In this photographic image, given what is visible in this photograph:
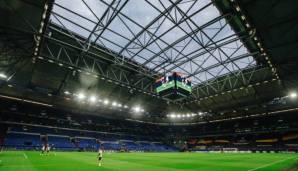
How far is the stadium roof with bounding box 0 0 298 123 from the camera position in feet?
53.7

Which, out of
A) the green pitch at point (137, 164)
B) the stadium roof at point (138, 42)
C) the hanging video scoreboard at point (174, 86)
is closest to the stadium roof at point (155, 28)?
the stadium roof at point (138, 42)

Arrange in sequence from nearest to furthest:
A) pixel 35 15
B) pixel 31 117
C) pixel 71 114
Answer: pixel 35 15, pixel 31 117, pixel 71 114

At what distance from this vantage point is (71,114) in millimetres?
47469

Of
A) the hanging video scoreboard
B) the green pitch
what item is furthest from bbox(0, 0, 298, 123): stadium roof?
the green pitch

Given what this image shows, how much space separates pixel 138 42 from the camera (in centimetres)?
2298

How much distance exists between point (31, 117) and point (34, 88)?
51.0 ft

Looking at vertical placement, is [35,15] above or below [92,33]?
below

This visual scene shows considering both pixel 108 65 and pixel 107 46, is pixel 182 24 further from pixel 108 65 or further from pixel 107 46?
pixel 108 65

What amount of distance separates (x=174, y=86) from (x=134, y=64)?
808cm

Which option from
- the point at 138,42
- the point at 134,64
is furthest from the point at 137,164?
the point at 134,64

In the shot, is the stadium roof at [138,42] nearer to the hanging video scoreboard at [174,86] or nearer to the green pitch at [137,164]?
the hanging video scoreboard at [174,86]

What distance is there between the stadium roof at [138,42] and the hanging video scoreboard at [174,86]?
3.84 metres

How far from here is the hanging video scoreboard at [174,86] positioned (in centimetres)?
2181

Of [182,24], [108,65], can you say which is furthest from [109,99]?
[182,24]
